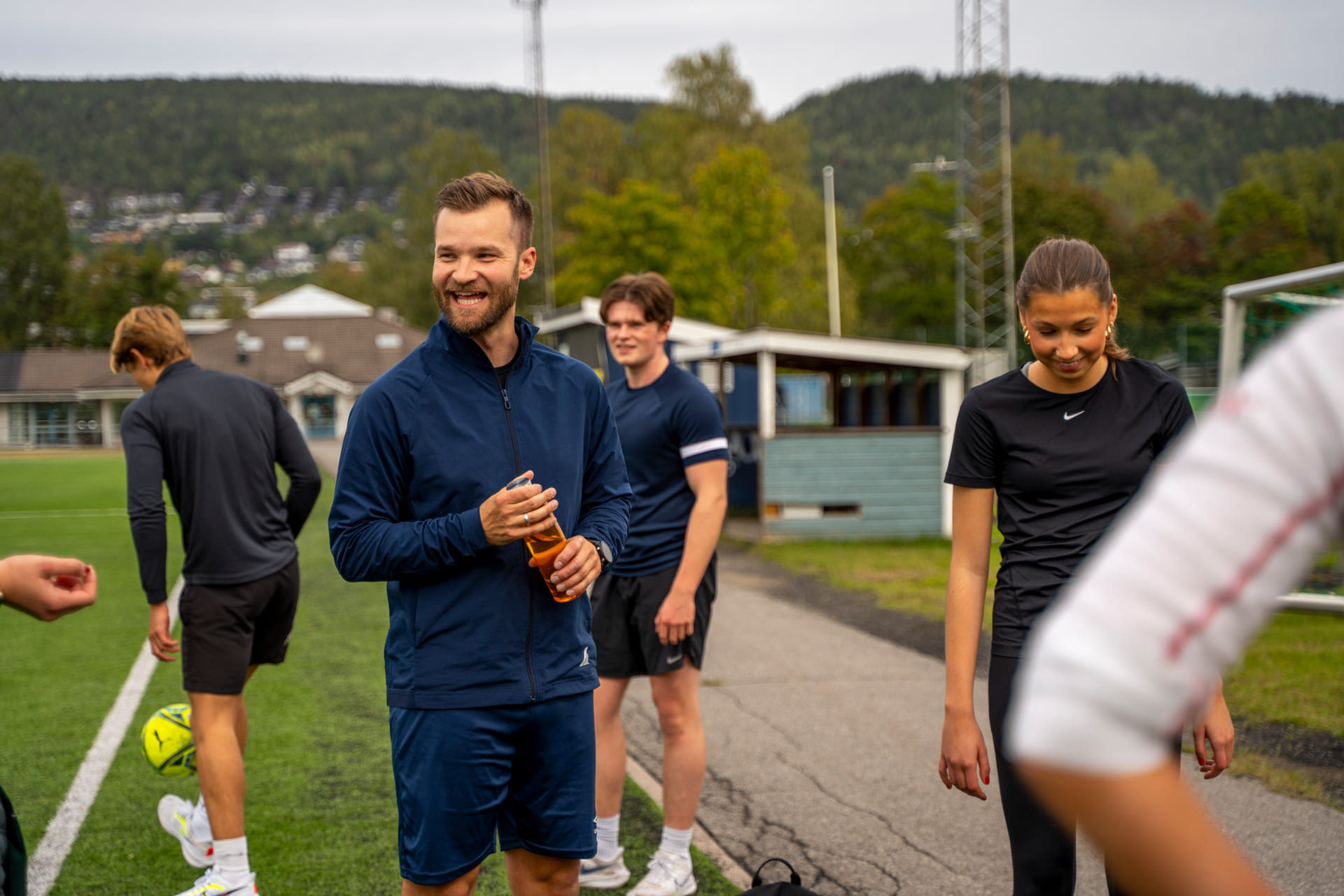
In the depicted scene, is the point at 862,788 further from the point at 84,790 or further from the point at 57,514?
the point at 57,514

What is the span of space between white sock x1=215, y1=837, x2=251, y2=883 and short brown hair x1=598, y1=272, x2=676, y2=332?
235 cm

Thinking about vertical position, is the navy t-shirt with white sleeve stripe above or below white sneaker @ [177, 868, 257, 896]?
above

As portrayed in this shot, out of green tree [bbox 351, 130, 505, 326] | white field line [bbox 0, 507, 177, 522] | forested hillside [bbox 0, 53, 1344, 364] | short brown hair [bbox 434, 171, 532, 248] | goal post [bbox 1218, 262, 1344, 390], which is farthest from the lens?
green tree [bbox 351, 130, 505, 326]

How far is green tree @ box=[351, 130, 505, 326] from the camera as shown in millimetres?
65188

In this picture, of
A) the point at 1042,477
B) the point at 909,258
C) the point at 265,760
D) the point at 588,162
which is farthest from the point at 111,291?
the point at 1042,477

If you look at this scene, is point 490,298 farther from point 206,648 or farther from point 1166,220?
point 1166,220

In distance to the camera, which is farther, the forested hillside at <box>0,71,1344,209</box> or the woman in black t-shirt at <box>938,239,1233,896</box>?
the forested hillside at <box>0,71,1344,209</box>

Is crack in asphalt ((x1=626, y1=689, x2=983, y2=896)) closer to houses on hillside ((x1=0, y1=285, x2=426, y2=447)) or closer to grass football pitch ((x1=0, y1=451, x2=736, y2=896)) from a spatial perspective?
grass football pitch ((x1=0, y1=451, x2=736, y2=896))

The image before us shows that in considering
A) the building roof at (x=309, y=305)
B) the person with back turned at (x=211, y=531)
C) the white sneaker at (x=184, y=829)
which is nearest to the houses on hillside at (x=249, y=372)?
the building roof at (x=309, y=305)

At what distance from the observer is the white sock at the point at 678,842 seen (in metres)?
4.06

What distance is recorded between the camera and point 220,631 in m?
3.90

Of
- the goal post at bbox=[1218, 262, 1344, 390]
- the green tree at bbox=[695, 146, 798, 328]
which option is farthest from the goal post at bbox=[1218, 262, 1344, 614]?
the green tree at bbox=[695, 146, 798, 328]

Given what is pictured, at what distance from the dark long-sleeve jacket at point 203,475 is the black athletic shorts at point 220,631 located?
46 millimetres

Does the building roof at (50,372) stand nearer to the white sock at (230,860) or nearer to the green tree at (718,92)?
the green tree at (718,92)
